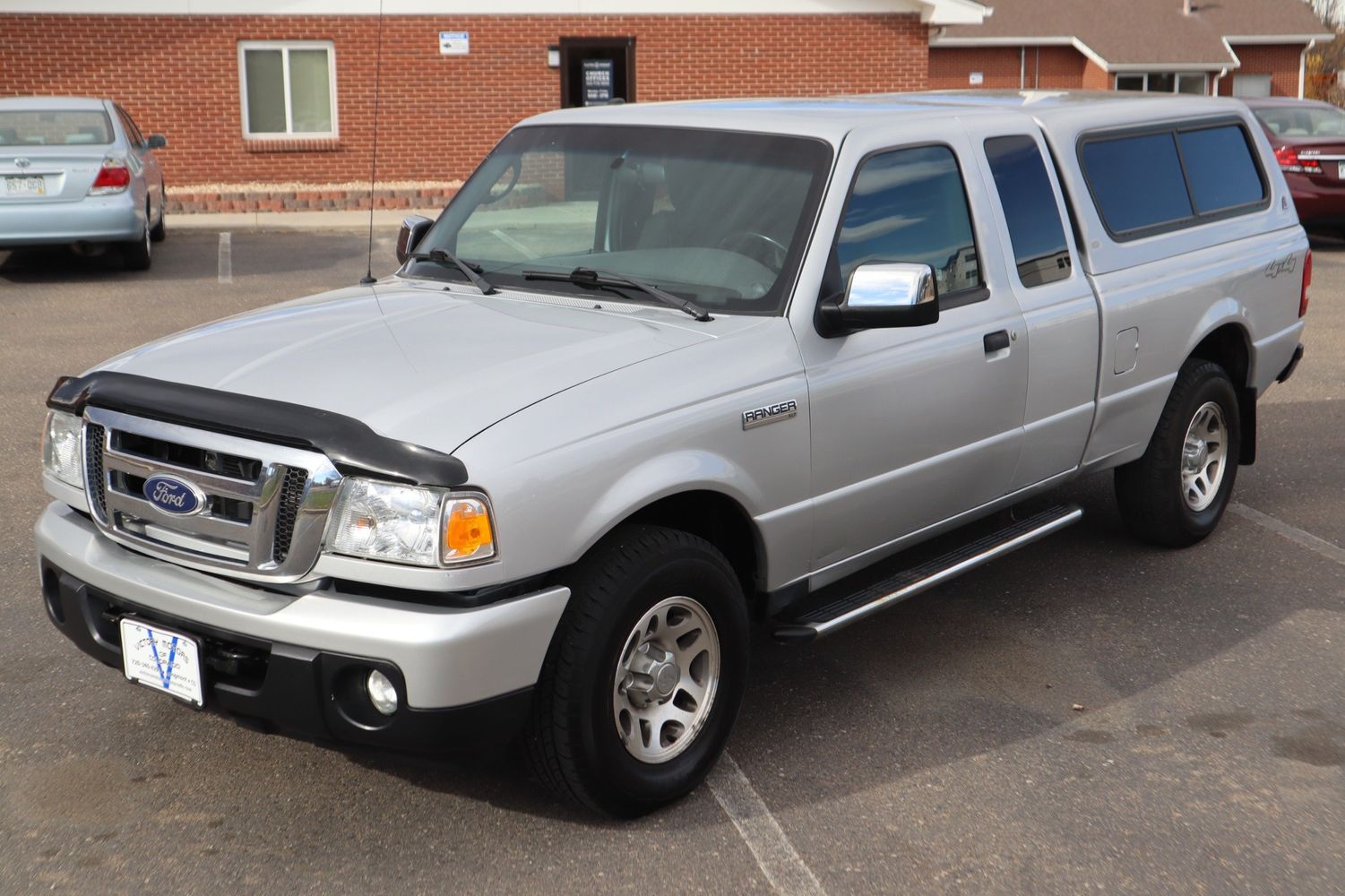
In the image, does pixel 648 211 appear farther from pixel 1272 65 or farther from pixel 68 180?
pixel 1272 65

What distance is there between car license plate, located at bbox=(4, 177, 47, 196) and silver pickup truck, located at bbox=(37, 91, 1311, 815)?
9504mm

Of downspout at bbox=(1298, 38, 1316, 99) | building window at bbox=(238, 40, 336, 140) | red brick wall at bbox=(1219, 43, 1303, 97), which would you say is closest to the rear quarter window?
building window at bbox=(238, 40, 336, 140)

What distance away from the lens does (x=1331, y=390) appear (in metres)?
9.38

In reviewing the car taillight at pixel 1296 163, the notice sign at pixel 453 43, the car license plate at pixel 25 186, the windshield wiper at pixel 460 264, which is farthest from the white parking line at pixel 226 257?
the car taillight at pixel 1296 163

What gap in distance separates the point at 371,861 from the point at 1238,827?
88.6 inches

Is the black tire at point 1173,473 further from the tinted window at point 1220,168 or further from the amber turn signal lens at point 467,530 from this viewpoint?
the amber turn signal lens at point 467,530

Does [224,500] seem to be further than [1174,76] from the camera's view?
No

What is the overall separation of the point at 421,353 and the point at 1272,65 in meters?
41.4

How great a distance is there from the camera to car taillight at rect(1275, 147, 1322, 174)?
16.2m

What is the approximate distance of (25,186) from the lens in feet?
43.1

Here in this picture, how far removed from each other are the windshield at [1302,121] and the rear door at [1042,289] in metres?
13.5

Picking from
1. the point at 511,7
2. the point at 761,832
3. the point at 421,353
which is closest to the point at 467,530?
the point at 421,353

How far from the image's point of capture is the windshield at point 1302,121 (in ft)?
56.9

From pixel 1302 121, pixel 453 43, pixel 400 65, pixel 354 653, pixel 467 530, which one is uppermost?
pixel 453 43
